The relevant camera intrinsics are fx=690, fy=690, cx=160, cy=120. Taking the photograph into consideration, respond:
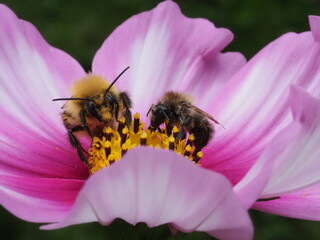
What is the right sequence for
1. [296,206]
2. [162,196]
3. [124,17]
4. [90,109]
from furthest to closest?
[124,17], [90,109], [296,206], [162,196]

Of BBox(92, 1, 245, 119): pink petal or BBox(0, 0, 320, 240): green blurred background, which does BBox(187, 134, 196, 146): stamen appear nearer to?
BBox(92, 1, 245, 119): pink petal

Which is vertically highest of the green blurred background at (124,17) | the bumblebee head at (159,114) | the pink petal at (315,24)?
the pink petal at (315,24)

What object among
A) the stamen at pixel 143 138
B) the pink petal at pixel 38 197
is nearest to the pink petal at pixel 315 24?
the stamen at pixel 143 138

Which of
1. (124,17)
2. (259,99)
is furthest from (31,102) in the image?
(124,17)

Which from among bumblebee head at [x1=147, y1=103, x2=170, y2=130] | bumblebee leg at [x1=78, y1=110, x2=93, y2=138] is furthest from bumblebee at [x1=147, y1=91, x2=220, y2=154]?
bumblebee leg at [x1=78, y1=110, x2=93, y2=138]

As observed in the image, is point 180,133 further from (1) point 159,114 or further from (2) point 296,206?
(2) point 296,206

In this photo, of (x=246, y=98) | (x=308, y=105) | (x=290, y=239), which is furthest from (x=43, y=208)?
(x=290, y=239)

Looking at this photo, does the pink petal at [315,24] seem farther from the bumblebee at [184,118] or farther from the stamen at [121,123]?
the stamen at [121,123]
